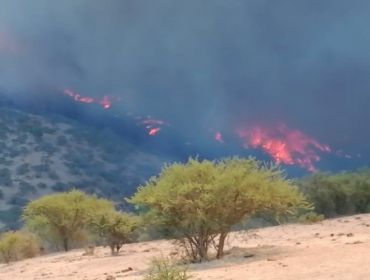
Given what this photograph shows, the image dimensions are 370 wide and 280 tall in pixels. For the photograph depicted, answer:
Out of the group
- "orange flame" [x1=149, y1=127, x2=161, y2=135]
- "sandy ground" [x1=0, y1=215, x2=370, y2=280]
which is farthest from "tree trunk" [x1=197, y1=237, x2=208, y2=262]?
"orange flame" [x1=149, y1=127, x2=161, y2=135]

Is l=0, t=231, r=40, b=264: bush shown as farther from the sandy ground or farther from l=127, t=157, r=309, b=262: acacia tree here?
l=127, t=157, r=309, b=262: acacia tree

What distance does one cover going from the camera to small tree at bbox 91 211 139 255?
75.9ft

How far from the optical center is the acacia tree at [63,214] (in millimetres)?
32375

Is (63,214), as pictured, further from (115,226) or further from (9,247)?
(115,226)

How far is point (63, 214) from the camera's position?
32.5 meters

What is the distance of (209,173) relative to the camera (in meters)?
16.7

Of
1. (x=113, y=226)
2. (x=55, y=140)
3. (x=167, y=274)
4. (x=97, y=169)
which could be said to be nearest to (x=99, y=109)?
(x=55, y=140)

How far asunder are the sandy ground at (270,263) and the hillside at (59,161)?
33351 millimetres

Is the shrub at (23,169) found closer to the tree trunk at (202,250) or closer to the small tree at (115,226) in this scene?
the small tree at (115,226)

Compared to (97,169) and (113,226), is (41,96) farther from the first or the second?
(113,226)

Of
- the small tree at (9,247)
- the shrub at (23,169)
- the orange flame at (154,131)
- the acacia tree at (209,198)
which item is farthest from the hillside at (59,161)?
the acacia tree at (209,198)

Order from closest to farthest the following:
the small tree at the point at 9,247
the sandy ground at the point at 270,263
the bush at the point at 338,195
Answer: the sandy ground at the point at 270,263 < the small tree at the point at 9,247 < the bush at the point at 338,195

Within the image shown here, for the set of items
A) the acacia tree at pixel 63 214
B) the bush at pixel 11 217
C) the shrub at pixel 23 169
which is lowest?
the acacia tree at pixel 63 214

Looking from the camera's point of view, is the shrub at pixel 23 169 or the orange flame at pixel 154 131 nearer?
the shrub at pixel 23 169
